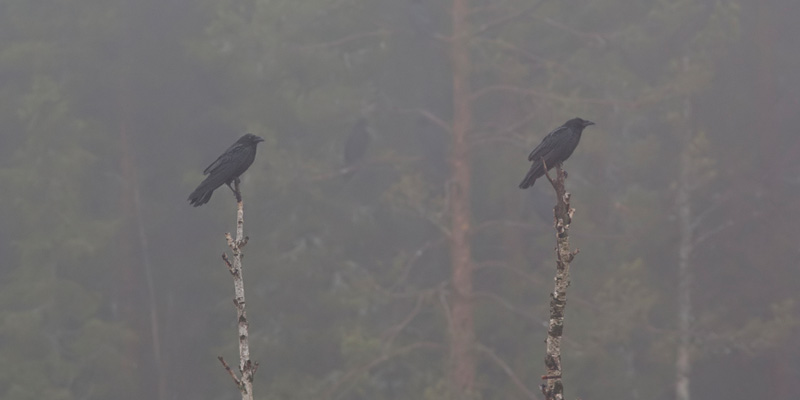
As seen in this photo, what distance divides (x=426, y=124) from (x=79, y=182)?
784 centimetres

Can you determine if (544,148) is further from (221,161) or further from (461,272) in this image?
(461,272)

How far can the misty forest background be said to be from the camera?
1988 cm

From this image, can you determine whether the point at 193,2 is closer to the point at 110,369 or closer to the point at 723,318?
the point at 110,369

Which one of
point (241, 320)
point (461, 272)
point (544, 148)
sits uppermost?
point (461, 272)

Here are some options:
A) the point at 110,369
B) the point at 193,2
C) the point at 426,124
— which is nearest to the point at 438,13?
the point at 426,124

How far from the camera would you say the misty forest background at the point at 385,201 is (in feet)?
65.2

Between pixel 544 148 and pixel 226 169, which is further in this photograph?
pixel 544 148

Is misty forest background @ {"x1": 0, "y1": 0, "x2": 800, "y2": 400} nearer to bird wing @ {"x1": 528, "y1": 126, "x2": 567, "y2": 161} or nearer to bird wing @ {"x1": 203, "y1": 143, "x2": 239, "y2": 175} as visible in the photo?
bird wing @ {"x1": 528, "y1": 126, "x2": 567, "y2": 161}

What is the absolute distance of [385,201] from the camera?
21.0 meters

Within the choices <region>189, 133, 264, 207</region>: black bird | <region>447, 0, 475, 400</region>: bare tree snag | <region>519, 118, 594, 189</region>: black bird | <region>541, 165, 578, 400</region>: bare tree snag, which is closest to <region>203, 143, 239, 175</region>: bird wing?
<region>189, 133, 264, 207</region>: black bird

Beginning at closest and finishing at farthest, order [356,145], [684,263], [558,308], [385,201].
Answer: [558,308] < [356,145] < [385,201] < [684,263]

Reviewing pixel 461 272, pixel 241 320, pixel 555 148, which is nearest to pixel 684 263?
pixel 461 272

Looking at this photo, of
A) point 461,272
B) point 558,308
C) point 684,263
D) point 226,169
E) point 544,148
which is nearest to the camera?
point 558,308

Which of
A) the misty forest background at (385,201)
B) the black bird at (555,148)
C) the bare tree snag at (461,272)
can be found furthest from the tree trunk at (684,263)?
the black bird at (555,148)
